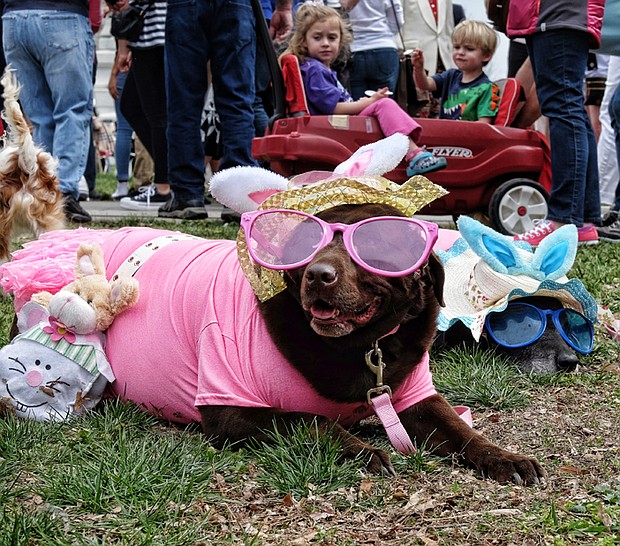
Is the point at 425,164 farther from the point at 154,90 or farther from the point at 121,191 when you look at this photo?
the point at 121,191

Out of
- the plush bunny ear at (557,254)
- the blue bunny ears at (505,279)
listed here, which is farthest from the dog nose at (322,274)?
the plush bunny ear at (557,254)

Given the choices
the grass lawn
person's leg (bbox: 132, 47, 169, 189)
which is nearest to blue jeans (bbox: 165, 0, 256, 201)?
person's leg (bbox: 132, 47, 169, 189)

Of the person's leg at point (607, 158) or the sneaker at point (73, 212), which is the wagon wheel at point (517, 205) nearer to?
the person's leg at point (607, 158)

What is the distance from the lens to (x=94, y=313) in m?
2.93

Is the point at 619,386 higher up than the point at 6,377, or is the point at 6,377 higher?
the point at 6,377

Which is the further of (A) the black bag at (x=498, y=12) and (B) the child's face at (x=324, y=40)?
(B) the child's face at (x=324, y=40)

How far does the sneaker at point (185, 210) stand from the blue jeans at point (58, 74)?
847mm

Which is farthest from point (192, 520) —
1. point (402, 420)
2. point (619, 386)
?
point (619, 386)

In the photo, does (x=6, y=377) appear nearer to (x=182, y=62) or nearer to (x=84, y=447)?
(x=84, y=447)

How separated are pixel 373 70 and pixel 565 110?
2.63 meters

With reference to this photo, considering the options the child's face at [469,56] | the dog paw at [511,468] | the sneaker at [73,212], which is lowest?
the sneaker at [73,212]

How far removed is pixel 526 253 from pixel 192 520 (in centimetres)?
215

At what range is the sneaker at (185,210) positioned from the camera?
279 inches

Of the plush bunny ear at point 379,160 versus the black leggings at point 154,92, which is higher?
the plush bunny ear at point 379,160
